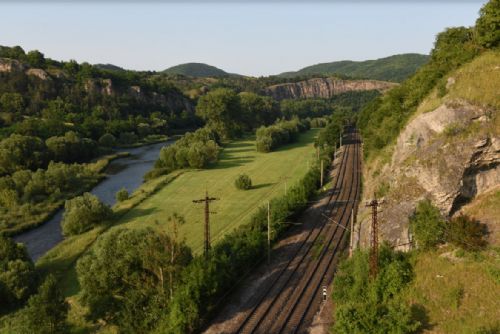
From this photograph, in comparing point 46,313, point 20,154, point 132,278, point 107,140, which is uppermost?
point 107,140

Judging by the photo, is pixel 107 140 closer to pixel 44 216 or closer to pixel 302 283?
pixel 44 216

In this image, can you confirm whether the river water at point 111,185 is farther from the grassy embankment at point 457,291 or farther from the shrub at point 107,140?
the grassy embankment at point 457,291

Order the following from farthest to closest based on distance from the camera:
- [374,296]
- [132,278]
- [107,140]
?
[107,140]
[132,278]
[374,296]

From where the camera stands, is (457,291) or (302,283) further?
(302,283)

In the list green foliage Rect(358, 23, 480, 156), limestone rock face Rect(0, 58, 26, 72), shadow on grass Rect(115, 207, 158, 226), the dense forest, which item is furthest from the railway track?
limestone rock face Rect(0, 58, 26, 72)

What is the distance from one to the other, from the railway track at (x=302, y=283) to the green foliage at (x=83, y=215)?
31.2m

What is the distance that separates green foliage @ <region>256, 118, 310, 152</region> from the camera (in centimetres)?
11369

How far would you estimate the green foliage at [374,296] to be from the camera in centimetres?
2467

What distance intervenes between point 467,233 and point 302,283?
1496 cm

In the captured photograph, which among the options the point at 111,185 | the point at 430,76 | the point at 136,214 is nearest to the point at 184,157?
the point at 111,185

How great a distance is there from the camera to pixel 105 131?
13400 centimetres

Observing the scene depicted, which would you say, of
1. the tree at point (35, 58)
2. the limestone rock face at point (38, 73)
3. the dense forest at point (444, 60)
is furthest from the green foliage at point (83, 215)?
the tree at point (35, 58)

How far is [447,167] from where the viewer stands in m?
31.8

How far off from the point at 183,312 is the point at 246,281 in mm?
9961
